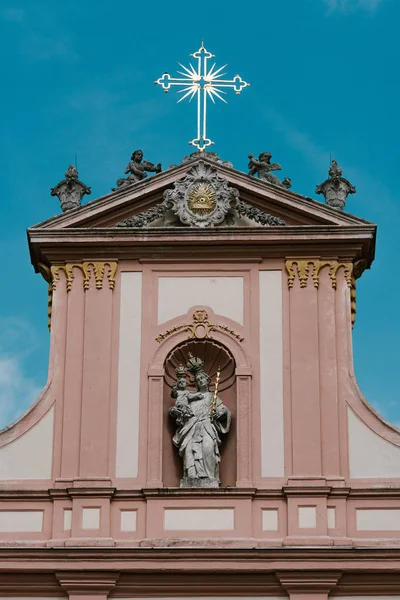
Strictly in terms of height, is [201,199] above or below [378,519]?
above

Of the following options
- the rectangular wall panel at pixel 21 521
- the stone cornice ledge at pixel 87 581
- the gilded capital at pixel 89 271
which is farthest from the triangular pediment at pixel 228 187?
the stone cornice ledge at pixel 87 581

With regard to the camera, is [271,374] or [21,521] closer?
[21,521]

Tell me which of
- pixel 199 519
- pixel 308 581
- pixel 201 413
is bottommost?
pixel 308 581

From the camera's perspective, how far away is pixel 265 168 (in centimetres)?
2295

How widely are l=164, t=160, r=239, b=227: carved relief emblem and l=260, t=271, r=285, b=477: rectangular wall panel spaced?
3.03ft

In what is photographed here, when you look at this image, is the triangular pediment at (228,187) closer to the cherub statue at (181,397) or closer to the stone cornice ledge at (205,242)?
the stone cornice ledge at (205,242)

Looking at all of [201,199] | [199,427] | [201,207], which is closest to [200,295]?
[201,207]

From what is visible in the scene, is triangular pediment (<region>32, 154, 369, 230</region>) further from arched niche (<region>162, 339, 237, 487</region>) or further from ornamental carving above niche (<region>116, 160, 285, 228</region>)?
arched niche (<region>162, 339, 237, 487</region>)

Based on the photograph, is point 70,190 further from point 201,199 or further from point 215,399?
point 215,399

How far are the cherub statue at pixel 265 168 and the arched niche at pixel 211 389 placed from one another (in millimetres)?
2168

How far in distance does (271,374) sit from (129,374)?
5.32ft

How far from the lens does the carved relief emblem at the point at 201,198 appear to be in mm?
22555

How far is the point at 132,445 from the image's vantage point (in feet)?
70.6

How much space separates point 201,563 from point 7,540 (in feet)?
7.08
